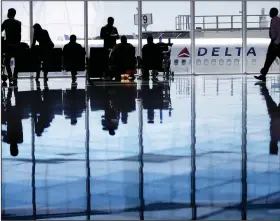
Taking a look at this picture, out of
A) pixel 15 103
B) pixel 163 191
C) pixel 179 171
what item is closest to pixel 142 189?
pixel 163 191

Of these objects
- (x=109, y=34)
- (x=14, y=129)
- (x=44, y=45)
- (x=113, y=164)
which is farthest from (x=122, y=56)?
(x=113, y=164)

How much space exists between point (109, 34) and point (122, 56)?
61cm

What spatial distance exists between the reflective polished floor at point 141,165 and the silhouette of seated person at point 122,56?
9444 millimetres

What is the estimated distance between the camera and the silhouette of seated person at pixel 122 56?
16672 millimetres

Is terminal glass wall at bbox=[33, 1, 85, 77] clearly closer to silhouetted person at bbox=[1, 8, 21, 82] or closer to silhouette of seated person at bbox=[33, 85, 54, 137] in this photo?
silhouetted person at bbox=[1, 8, 21, 82]

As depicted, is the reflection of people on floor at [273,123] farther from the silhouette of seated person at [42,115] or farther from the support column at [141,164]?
the silhouette of seated person at [42,115]

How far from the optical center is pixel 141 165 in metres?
3.77

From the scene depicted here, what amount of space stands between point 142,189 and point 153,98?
22.9ft

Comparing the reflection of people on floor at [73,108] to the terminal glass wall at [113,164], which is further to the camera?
the reflection of people on floor at [73,108]

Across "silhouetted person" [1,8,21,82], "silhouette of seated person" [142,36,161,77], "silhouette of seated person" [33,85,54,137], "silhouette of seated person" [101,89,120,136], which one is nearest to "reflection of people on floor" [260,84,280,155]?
"silhouette of seated person" [101,89,120,136]

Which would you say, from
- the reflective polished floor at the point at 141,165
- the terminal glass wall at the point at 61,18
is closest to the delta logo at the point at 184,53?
the terminal glass wall at the point at 61,18

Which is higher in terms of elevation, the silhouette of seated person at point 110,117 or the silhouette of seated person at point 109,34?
the silhouette of seated person at point 109,34

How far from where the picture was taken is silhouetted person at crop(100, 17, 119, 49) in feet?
54.5

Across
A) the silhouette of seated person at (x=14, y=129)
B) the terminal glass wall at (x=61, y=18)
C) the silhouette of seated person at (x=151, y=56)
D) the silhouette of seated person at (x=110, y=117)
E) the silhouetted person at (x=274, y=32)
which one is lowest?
the silhouette of seated person at (x=110, y=117)
